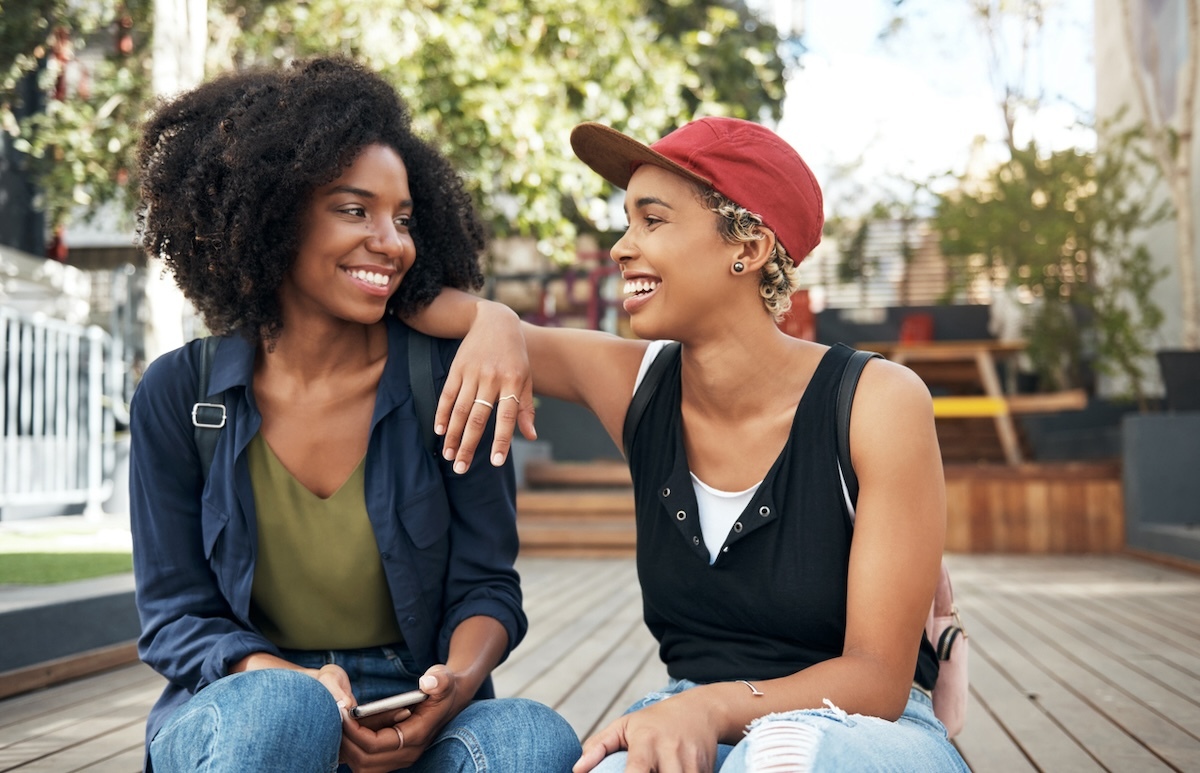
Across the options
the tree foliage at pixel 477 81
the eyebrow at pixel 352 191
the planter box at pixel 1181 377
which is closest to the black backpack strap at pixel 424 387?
the eyebrow at pixel 352 191

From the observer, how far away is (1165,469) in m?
7.14

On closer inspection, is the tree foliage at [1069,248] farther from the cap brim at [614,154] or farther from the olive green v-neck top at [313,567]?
the olive green v-neck top at [313,567]

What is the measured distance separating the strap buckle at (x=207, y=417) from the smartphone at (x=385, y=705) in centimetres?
51

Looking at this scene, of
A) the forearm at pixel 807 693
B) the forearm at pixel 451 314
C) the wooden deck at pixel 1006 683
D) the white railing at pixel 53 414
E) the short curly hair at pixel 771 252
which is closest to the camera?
the forearm at pixel 807 693

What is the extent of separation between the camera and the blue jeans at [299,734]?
137cm

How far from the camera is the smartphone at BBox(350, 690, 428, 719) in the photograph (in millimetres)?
1485

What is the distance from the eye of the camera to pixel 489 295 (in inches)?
431

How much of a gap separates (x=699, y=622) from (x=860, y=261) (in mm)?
12756

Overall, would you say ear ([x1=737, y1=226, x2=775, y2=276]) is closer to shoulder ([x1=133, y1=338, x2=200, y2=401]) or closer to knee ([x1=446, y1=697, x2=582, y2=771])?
knee ([x1=446, y1=697, x2=582, y2=771])

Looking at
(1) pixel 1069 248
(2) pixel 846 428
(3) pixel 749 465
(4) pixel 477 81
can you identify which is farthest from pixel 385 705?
(1) pixel 1069 248

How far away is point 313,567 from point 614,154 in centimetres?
79

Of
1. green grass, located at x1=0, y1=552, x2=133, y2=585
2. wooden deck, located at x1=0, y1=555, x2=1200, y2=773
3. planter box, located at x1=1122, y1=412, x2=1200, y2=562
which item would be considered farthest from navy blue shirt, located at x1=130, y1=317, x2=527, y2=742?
planter box, located at x1=1122, y1=412, x2=1200, y2=562

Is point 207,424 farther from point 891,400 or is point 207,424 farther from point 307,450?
point 891,400

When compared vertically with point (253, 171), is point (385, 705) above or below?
below
